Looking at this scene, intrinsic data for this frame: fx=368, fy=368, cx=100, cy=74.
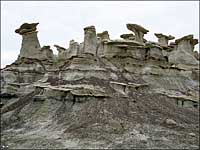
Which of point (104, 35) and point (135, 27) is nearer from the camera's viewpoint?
point (135, 27)

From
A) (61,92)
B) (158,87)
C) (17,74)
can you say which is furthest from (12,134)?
(158,87)

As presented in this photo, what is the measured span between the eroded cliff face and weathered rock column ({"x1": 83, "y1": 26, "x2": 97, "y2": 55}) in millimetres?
76

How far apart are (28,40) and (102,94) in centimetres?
994

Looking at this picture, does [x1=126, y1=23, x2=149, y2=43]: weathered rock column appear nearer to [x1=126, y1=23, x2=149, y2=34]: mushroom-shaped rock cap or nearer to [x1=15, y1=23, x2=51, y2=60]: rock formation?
[x1=126, y1=23, x2=149, y2=34]: mushroom-shaped rock cap

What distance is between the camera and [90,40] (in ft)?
91.5

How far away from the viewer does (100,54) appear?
2878cm

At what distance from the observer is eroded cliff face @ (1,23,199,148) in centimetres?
2102

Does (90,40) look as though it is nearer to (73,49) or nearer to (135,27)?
(73,49)

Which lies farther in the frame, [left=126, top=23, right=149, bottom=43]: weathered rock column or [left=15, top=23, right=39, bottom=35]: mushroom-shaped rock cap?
[left=126, top=23, right=149, bottom=43]: weathered rock column

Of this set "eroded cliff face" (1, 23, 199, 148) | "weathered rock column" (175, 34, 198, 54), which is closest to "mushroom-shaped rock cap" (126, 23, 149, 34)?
"eroded cliff face" (1, 23, 199, 148)

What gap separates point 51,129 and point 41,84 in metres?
5.80

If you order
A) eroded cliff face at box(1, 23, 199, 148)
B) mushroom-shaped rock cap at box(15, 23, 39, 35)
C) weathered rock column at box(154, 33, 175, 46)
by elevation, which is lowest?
eroded cliff face at box(1, 23, 199, 148)

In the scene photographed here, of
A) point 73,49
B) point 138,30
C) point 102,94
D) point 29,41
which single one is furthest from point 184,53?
A: point 29,41

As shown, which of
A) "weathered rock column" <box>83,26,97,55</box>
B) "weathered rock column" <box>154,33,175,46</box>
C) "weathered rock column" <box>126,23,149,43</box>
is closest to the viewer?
"weathered rock column" <box>83,26,97,55</box>
